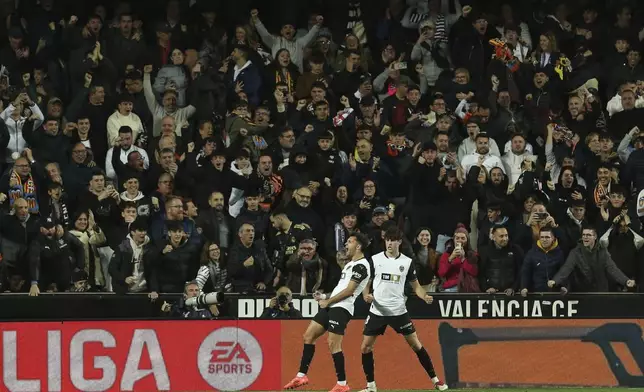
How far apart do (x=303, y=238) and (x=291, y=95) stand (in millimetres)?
4049

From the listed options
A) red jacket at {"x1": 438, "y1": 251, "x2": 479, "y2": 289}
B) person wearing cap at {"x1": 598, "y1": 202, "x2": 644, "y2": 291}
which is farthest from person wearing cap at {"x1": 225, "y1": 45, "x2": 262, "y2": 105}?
person wearing cap at {"x1": 598, "y1": 202, "x2": 644, "y2": 291}

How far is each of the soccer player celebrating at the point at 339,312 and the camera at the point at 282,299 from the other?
820 mm

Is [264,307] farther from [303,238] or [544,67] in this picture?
[544,67]

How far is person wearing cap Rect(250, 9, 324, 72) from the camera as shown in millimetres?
24109

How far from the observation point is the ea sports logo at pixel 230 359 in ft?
62.0

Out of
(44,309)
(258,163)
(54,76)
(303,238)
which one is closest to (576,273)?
(303,238)

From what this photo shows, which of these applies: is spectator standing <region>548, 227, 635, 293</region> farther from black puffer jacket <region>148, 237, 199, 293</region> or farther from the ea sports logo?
black puffer jacket <region>148, 237, 199, 293</region>

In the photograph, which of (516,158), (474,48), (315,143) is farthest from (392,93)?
(516,158)

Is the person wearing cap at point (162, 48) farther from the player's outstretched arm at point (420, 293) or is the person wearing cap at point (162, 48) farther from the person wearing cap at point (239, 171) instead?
the player's outstretched arm at point (420, 293)

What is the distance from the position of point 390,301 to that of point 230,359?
2.27 meters

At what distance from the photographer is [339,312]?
18.0 meters

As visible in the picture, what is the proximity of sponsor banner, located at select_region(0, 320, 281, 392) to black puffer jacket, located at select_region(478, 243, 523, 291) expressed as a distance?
2723 mm

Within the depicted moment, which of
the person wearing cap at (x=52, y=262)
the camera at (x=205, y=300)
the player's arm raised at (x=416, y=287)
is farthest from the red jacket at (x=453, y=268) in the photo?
the person wearing cap at (x=52, y=262)

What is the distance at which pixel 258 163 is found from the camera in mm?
21688
